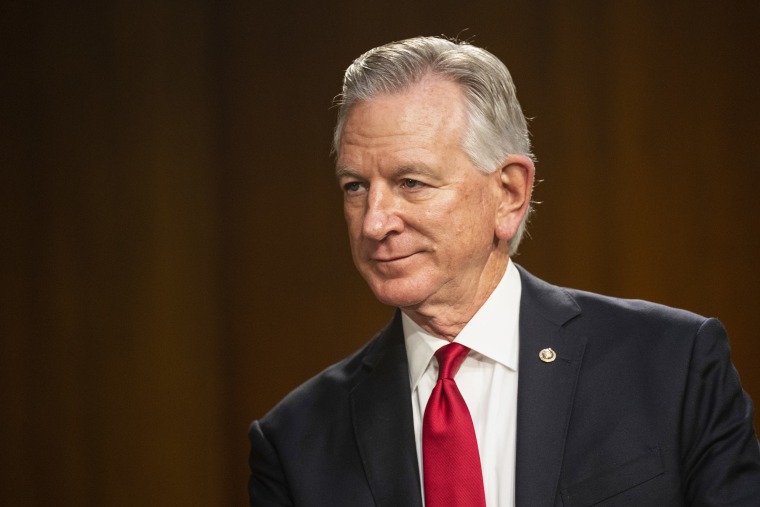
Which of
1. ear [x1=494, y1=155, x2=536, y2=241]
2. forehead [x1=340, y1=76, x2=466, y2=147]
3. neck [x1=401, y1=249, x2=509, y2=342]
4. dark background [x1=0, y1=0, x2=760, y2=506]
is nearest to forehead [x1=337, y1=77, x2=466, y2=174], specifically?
forehead [x1=340, y1=76, x2=466, y2=147]

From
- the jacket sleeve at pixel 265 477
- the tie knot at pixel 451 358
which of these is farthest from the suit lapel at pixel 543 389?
the jacket sleeve at pixel 265 477

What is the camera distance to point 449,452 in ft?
6.34

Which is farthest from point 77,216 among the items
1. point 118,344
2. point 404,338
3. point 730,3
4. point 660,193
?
point 730,3

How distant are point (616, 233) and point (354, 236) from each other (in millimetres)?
1261

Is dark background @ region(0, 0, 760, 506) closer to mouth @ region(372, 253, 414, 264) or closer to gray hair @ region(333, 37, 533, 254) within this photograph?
gray hair @ region(333, 37, 533, 254)

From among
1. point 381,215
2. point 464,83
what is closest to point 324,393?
point 381,215

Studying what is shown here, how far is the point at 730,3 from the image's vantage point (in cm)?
292

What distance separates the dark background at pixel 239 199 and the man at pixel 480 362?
3.16ft

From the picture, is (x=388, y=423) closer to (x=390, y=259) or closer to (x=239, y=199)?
(x=390, y=259)

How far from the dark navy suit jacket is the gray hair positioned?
1.08ft

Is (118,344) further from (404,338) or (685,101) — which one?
(685,101)

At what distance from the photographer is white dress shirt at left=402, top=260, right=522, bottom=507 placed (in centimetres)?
194

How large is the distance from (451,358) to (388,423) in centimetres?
19

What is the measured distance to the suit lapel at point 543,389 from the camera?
1.85 m
